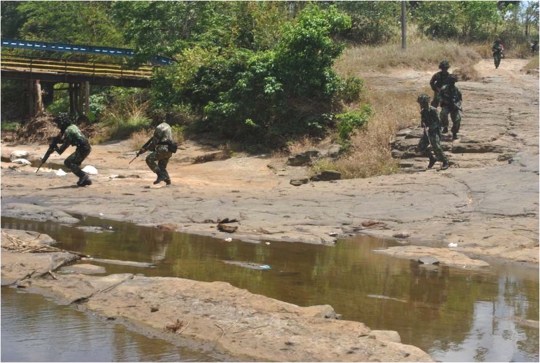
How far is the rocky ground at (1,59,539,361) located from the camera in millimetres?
6570

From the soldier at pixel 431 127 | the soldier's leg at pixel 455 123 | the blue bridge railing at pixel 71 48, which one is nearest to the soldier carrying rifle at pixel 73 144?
the soldier at pixel 431 127

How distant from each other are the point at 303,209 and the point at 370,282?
5111 mm

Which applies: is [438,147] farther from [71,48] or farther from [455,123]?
[71,48]

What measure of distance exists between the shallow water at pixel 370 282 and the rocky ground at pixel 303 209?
598 millimetres

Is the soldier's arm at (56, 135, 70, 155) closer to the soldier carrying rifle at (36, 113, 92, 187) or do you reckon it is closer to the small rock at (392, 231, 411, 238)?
the soldier carrying rifle at (36, 113, 92, 187)

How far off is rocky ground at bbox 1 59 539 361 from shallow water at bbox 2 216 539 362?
1.96 feet

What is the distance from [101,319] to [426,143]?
457 inches

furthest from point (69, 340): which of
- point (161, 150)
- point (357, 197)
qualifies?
point (161, 150)

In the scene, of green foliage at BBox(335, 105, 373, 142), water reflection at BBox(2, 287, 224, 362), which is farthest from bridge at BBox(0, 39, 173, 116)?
water reflection at BBox(2, 287, 224, 362)

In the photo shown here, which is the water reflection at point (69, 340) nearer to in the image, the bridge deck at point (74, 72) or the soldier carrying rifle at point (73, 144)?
the soldier carrying rifle at point (73, 144)

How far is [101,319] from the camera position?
7023 mm

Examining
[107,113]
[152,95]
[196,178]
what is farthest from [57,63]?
[196,178]

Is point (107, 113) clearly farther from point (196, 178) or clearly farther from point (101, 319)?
point (101, 319)

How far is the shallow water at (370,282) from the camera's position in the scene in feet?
22.6
